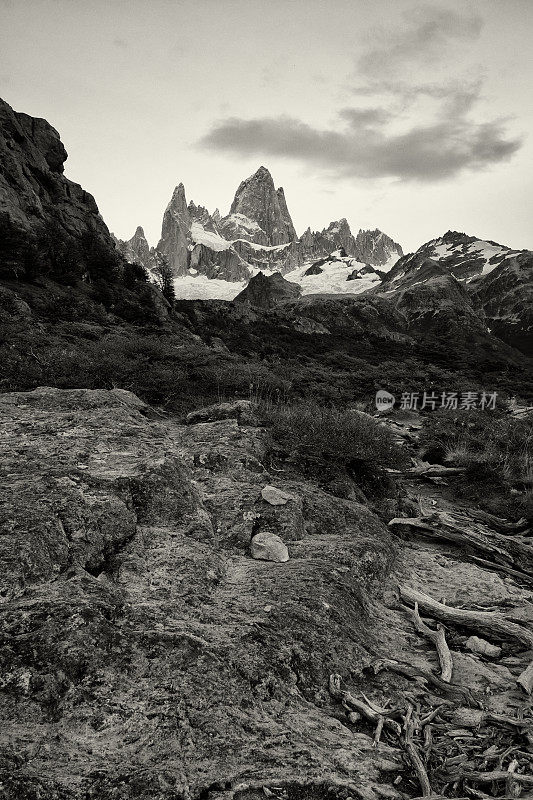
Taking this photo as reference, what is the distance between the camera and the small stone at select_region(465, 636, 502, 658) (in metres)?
4.47

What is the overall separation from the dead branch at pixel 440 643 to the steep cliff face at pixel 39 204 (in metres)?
44.5

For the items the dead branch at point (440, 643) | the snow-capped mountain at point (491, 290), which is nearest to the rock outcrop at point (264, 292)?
the snow-capped mountain at point (491, 290)

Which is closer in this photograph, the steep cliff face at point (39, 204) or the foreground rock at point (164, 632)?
the foreground rock at point (164, 632)

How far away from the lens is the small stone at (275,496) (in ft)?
19.4

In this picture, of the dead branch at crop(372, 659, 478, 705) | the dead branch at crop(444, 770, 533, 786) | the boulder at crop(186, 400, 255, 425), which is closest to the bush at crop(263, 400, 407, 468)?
the boulder at crop(186, 400, 255, 425)

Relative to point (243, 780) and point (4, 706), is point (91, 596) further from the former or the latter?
point (243, 780)

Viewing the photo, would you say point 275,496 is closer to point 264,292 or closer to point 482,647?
point 482,647

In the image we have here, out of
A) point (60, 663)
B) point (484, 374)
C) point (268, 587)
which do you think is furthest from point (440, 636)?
point (484, 374)

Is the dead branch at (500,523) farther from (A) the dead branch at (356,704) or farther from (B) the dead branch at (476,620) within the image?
(A) the dead branch at (356,704)

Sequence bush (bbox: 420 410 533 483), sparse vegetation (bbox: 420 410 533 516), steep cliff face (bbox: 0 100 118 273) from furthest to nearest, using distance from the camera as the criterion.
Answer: steep cliff face (bbox: 0 100 118 273)
bush (bbox: 420 410 533 483)
sparse vegetation (bbox: 420 410 533 516)

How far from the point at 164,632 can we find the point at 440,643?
262 cm

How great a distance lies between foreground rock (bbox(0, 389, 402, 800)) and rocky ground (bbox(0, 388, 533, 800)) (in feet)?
0.04

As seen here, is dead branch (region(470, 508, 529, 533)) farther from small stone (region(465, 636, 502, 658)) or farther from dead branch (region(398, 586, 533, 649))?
small stone (region(465, 636, 502, 658))

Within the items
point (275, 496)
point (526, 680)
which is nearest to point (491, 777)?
point (526, 680)
